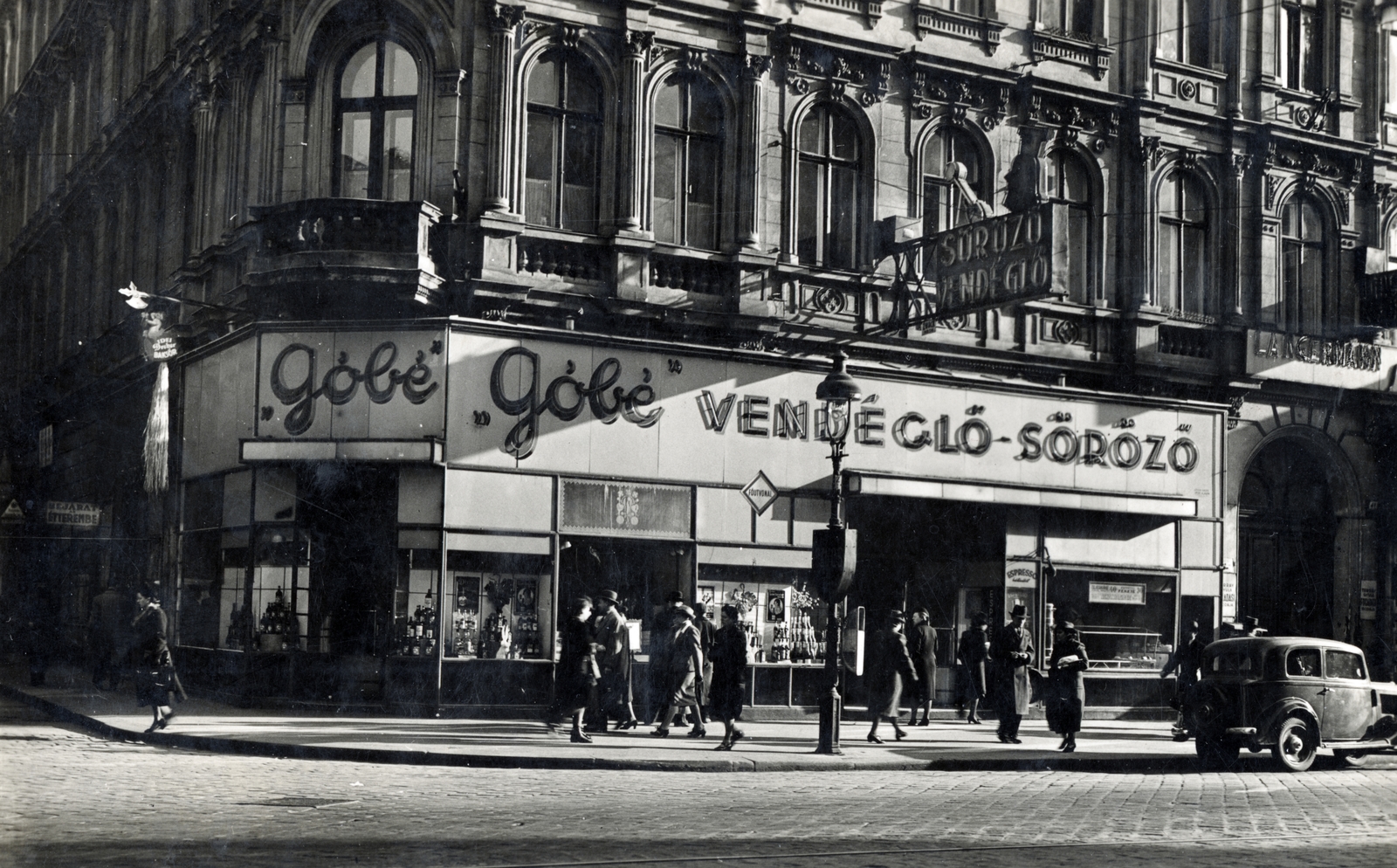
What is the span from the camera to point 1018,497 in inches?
1015

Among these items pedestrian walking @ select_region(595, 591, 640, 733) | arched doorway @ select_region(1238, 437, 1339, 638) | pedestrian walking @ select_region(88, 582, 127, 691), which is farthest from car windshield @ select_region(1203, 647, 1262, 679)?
pedestrian walking @ select_region(88, 582, 127, 691)

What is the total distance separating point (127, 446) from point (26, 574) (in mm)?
9371

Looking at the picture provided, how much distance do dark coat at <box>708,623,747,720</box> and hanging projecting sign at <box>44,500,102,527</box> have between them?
1353cm

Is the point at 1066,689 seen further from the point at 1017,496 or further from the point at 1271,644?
the point at 1017,496

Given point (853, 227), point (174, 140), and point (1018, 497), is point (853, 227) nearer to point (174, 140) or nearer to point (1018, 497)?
point (1018, 497)

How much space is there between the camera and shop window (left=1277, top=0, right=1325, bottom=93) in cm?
2978

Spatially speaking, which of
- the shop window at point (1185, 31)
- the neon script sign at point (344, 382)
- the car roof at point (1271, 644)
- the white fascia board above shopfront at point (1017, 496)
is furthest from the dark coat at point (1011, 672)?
the shop window at point (1185, 31)

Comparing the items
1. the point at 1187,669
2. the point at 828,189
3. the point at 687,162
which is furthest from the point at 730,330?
the point at 1187,669

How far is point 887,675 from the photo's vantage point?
821 inches

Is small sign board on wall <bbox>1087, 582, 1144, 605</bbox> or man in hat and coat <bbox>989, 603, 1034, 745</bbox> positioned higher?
small sign board on wall <bbox>1087, 582, 1144, 605</bbox>

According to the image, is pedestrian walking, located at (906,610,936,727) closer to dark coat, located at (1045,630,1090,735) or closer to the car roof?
dark coat, located at (1045,630,1090,735)

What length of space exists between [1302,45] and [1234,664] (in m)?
15.4

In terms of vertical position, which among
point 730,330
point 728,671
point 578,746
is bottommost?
point 578,746

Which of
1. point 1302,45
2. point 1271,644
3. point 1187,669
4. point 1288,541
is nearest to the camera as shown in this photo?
point 1271,644
